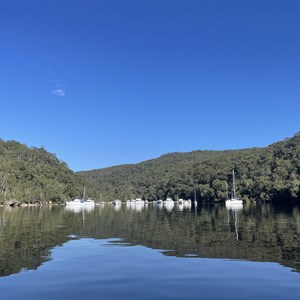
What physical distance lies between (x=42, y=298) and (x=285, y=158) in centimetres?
19805

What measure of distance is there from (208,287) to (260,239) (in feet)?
51.1

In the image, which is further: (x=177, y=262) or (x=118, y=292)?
(x=177, y=262)

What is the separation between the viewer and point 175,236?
111 ft

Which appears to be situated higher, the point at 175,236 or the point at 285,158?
the point at 285,158

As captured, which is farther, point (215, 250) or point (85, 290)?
point (215, 250)

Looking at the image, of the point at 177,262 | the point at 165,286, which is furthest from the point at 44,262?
the point at 165,286

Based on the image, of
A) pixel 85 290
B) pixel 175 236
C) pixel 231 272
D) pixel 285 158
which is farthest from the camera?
pixel 285 158

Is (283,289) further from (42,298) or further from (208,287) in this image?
(42,298)

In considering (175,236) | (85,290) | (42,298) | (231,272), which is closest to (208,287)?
(231,272)

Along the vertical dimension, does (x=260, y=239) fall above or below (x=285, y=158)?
below

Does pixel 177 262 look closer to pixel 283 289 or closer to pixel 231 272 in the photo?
pixel 231 272

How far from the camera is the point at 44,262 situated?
22.2m

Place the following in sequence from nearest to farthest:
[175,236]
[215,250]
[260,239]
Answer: [215,250] < [260,239] < [175,236]

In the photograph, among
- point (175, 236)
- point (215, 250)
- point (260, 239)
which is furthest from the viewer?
point (175, 236)
